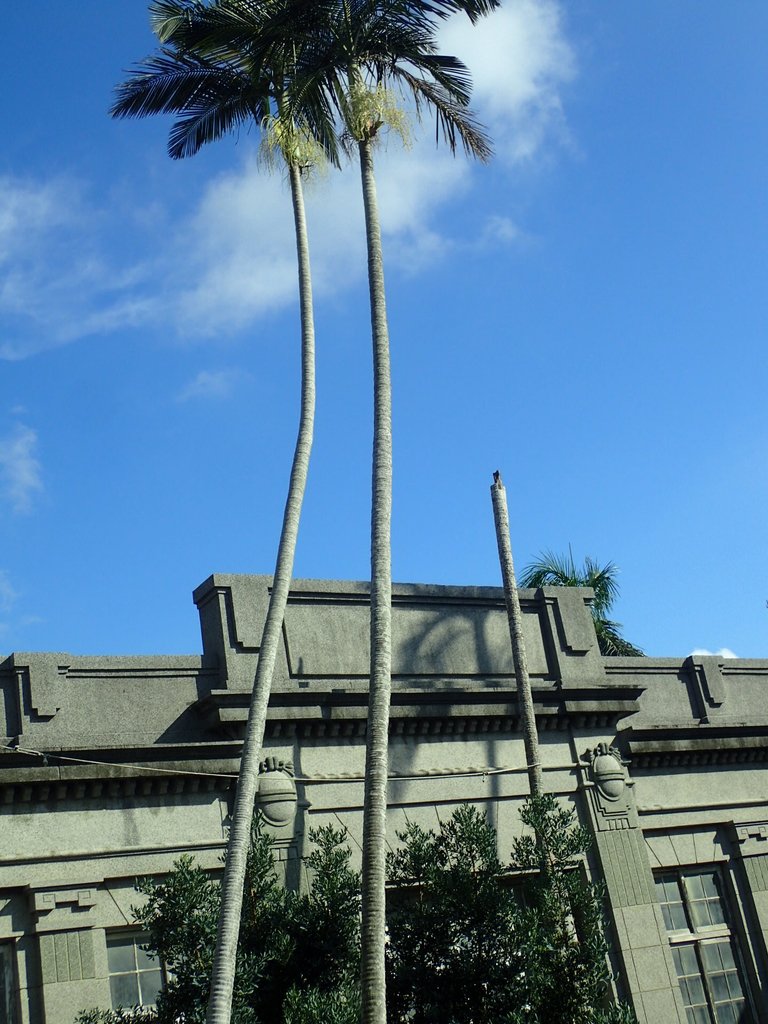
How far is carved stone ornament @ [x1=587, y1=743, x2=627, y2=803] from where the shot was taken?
741 inches

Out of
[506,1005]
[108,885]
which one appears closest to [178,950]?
[108,885]

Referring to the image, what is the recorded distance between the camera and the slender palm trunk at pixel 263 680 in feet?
40.5

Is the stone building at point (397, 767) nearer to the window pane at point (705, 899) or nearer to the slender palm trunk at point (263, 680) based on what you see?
the window pane at point (705, 899)

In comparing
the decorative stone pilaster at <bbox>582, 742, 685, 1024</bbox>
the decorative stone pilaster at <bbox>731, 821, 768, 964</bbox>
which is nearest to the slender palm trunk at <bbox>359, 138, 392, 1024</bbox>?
the decorative stone pilaster at <bbox>582, 742, 685, 1024</bbox>

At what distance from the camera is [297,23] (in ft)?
54.7

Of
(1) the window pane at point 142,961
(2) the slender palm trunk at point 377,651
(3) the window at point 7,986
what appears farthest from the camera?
(1) the window pane at point 142,961

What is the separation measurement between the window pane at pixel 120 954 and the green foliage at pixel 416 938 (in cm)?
53

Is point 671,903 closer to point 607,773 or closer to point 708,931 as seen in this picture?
point 708,931

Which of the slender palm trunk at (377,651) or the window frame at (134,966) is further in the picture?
the window frame at (134,966)

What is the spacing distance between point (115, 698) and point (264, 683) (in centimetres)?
271

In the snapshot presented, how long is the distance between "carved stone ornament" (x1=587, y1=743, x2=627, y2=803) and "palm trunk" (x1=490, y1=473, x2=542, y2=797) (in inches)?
43.8

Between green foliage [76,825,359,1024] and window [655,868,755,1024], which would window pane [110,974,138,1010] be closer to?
green foliage [76,825,359,1024]

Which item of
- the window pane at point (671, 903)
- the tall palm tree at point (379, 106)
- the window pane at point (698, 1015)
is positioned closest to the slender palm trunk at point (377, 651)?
the tall palm tree at point (379, 106)

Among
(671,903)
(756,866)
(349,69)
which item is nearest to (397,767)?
(671,903)
